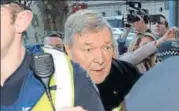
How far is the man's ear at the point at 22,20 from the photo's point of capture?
1.48 metres

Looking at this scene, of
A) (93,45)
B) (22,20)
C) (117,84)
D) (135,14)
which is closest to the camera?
(22,20)

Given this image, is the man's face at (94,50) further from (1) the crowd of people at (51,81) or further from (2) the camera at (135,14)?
(2) the camera at (135,14)

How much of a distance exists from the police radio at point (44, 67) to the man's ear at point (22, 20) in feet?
0.30

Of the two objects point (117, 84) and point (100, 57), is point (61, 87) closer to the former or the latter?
point (100, 57)

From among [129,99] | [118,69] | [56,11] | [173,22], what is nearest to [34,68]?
[129,99]

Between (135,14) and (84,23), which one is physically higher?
(84,23)

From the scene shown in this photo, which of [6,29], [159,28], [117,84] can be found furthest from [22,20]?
[159,28]

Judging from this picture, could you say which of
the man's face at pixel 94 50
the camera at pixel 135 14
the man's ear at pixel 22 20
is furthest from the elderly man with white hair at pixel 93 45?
the camera at pixel 135 14

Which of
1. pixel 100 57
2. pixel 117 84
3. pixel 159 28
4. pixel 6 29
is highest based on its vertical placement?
pixel 6 29

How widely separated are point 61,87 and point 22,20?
0.23 m

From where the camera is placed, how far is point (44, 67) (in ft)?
4.91

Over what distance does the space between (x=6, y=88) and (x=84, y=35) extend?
0.84m

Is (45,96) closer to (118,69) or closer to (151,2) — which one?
(118,69)

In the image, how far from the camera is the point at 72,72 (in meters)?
1.56
